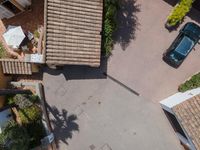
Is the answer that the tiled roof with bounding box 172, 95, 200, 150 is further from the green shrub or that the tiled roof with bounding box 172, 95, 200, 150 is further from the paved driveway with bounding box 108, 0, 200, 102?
the green shrub

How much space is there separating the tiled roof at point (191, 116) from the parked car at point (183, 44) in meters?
3.67

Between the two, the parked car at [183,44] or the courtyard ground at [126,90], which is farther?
the parked car at [183,44]

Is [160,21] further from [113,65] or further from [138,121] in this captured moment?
[138,121]

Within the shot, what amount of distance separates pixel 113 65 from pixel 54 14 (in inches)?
231

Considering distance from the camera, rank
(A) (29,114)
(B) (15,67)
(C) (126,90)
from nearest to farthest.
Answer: (A) (29,114), (B) (15,67), (C) (126,90)

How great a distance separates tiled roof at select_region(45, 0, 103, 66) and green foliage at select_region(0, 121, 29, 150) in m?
5.01

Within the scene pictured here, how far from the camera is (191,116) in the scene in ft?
80.3

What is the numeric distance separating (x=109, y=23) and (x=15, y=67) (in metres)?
7.29

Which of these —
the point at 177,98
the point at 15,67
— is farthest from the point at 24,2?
the point at 177,98

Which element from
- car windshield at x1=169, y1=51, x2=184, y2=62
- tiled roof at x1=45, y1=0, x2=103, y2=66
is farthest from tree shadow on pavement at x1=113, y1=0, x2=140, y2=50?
car windshield at x1=169, y1=51, x2=184, y2=62

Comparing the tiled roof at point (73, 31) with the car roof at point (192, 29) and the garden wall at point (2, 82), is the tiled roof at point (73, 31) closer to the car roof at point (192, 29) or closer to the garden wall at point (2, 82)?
the garden wall at point (2, 82)

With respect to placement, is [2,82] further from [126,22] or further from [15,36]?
[126,22]

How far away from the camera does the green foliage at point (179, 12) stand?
2640cm

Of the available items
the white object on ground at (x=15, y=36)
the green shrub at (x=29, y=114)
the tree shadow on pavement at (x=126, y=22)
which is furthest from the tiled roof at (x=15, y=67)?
the tree shadow on pavement at (x=126, y=22)
